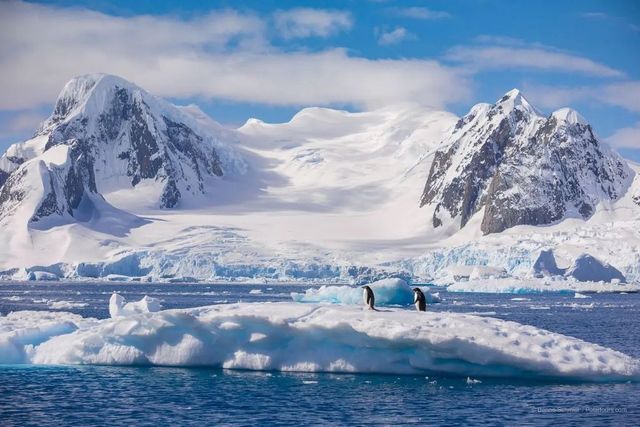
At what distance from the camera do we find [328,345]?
33062mm

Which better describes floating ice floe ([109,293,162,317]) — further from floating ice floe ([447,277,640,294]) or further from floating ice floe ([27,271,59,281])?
floating ice floe ([27,271,59,281])

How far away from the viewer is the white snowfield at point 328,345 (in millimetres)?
30891

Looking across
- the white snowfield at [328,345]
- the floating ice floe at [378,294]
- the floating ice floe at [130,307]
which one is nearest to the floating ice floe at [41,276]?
the floating ice floe at [378,294]

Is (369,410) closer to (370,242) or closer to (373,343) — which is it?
(373,343)

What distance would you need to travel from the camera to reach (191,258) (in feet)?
532

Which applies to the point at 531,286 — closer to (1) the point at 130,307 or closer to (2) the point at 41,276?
(2) the point at 41,276

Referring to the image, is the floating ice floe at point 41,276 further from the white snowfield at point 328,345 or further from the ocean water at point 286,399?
the ocean water at point 286,399

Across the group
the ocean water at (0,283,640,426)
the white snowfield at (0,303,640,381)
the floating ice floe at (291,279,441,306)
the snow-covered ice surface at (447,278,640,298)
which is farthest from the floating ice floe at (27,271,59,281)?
the ocean water at (0,283,640,426)

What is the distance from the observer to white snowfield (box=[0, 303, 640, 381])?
1216 inches

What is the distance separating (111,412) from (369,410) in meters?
7.03

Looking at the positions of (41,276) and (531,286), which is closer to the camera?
(531,286)

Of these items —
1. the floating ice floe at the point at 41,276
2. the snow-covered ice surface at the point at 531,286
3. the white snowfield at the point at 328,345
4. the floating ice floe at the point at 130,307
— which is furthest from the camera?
the floating ice floe at the point at 41,276

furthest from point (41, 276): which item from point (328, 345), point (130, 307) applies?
point (328, 345)

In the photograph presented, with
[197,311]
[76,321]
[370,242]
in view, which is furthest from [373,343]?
[370,242]
